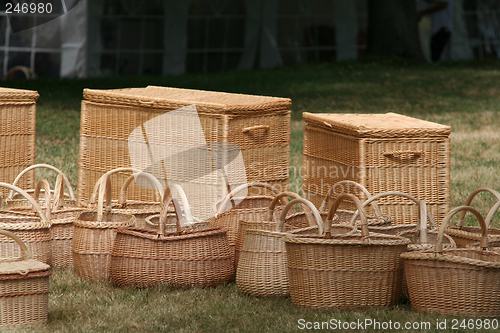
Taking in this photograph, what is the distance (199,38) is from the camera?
50.2 feet

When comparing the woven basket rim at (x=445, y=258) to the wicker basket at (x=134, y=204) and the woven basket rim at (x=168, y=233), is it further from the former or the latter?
the wicker basket at (x=134, y=204)

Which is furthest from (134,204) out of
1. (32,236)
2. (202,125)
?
(32,236)

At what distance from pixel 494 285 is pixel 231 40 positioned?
13055 millimetres

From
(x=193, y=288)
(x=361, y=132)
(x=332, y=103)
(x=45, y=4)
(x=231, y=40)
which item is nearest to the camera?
(x=193, y=288)

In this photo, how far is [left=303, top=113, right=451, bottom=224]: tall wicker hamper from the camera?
4.66m

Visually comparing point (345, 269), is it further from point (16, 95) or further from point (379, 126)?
point (16, 95)

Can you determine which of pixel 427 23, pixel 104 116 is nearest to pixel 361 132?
pixel 104 116

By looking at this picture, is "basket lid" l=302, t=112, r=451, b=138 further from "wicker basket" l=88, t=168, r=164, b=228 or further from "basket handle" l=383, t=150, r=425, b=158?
"wicker basket" l=88, t=168, r=164, b=228

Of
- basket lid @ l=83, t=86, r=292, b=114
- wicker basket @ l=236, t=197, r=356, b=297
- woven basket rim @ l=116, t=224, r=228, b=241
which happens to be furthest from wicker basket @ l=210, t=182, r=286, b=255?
basket lid @ l=83, t=86, r=292, b=114

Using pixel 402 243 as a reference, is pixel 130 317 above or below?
below

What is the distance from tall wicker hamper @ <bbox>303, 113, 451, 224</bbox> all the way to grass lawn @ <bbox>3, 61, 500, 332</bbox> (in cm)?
119

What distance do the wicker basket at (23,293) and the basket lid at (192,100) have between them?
1.79 m

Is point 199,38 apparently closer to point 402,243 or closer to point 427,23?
point 427,23

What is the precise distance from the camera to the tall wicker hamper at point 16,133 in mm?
5504
